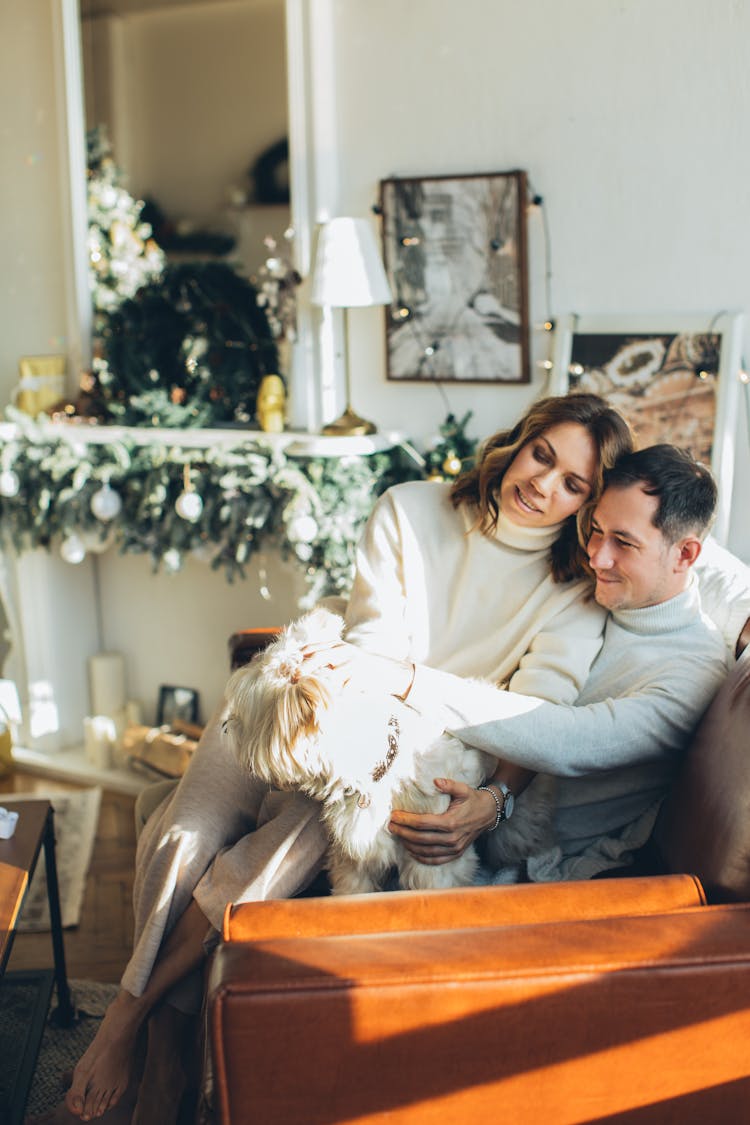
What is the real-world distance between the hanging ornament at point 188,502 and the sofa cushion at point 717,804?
5.39 feet

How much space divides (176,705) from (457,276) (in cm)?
173

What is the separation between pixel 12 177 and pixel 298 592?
1.67 m

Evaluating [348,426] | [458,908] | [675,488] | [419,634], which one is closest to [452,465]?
[348,426]

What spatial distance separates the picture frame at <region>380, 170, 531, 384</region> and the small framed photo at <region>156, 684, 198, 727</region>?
1.35 m

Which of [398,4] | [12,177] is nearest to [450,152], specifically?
[398,4]

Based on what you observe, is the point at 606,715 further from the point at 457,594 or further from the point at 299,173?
the point at 299,173

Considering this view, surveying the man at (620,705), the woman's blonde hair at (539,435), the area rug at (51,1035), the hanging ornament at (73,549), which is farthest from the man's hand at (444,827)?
the hanging ornament at (73,549)

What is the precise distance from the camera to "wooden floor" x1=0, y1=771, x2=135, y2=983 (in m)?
2.51

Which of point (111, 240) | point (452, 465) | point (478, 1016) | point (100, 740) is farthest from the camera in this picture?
point (100, 740)

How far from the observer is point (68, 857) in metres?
3.02

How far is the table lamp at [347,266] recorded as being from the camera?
2.74 meters

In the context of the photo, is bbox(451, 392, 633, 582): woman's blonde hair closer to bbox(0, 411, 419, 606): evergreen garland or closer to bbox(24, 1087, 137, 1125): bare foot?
bbox(0, 411, 419, 606): evergreen garland

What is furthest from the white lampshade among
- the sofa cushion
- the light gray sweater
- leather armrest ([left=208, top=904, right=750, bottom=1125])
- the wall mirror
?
leather armrest ([left=208, top=904, right=750, bottom=1125])

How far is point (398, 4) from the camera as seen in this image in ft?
9.25
